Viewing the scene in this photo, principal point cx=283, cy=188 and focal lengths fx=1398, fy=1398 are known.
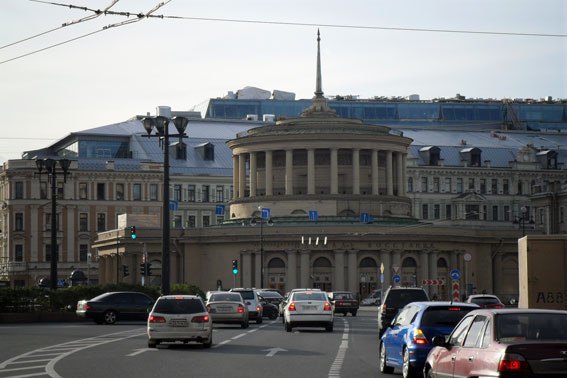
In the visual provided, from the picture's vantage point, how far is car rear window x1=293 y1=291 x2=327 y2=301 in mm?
53763

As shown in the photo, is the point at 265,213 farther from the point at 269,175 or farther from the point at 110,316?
the point at 110,316

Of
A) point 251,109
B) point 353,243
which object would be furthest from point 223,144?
point 353,243

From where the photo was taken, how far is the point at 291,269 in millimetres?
119375

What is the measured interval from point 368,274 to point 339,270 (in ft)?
8.86

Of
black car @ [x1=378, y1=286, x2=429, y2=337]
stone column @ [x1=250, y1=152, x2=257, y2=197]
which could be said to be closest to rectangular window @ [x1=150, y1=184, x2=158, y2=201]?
stone column @ [x1=250, y1=152, x2=257, y2=197]

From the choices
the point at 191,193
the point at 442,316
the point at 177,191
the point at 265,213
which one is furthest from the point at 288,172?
the point at 442,316

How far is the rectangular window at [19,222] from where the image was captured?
140 m

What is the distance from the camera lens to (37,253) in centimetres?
13950

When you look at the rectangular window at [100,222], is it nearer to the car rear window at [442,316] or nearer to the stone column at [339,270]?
the stone column at [339,270]

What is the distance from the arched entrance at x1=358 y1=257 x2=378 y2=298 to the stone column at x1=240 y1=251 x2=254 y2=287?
30.7 feet

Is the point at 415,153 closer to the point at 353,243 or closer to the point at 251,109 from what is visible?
the point at 251,109

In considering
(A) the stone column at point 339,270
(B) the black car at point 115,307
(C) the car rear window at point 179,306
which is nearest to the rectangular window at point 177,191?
(A) the stone column at point 339,270

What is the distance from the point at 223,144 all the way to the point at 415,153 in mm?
22248

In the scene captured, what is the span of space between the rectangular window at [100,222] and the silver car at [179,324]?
104278 mm
